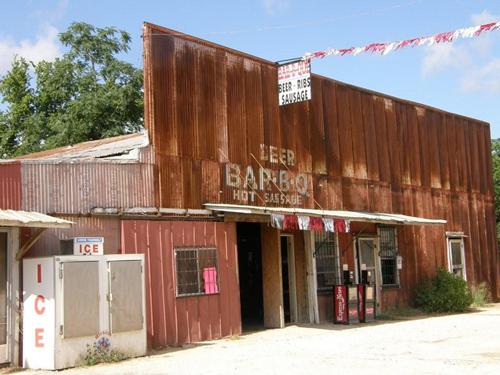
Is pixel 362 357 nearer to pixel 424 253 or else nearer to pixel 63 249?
pixel 63 249

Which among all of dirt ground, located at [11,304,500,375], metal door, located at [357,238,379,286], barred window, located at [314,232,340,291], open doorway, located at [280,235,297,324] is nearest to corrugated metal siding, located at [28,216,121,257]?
dirt ground, located at [11,304,500,375]

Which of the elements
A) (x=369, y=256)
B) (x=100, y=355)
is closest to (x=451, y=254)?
(x=369, y=256)

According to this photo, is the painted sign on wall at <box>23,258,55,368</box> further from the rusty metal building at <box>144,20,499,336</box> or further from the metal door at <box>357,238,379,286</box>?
the metal door at <box>357,238,379,286</box>

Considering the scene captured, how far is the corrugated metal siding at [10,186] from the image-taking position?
1233cm

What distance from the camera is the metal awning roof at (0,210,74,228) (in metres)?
11.1

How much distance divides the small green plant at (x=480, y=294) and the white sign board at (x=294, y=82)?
33.5 ft

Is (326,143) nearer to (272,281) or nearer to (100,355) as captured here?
(272,281)

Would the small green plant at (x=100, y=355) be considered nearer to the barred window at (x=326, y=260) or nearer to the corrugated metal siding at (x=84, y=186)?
the corrugated metal siding at (x=84, y=186)

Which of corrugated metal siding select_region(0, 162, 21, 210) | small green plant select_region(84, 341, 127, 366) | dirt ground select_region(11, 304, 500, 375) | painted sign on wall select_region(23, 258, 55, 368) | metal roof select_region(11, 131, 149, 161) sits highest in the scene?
metal roof select_region(11, 131, 149, 161)

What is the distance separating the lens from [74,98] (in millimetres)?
33906

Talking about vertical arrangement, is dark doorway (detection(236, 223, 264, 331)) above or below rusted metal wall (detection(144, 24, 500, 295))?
below

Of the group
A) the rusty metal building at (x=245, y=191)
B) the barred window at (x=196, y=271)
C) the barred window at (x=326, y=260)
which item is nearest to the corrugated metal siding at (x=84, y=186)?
the rusty metal building at (x=245, y=191)

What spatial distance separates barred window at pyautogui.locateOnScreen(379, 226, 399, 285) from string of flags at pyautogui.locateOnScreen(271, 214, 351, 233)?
15.5ft

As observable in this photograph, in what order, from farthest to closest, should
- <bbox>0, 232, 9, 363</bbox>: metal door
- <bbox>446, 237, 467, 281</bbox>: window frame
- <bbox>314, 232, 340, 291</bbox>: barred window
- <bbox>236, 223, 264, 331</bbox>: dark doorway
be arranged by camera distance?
<bbox>446, 237, 467, 281</bbox>: window frame < <bbox>236, 223, 264, 331</bbox>: dark doorway < <bbox>314, 232, 340, 291</bbox>: barred window < <bbox>0, 232, 9, 363</bbox>: metal door
